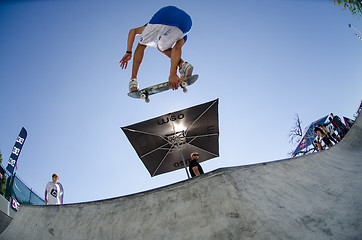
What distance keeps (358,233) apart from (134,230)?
1.33 m

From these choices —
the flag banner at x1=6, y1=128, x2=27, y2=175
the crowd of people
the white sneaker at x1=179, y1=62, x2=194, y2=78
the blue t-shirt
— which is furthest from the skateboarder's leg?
the flag banner at x1=6, y1=128, x2=27, y2=175

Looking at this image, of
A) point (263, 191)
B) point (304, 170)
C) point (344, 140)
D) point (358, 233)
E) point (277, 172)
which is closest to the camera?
point (358, 233)

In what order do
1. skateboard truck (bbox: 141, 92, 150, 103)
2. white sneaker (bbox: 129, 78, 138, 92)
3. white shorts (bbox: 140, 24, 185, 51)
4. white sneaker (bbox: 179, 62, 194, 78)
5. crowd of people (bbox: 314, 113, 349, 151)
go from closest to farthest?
white shorts (bbox: 140, 24, 185, 51) < white sneaker (bbox: 179, 62, 194, 78) < white sneaker (bbox: 129, 78, 138, 92) < skateboard truck (bbox: 141, 92, 150, 103) < crowd of people (bbox: 314, 113, 349, 151)

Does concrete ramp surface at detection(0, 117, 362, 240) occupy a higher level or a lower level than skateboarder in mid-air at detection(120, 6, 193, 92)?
lower

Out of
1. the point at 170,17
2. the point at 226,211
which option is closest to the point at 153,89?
the point at 170,17

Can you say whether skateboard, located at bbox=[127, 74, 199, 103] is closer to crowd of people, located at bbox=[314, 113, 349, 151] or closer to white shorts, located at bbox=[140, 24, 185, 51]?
white shorts, located at bbox=[140, 24, 185, 51]

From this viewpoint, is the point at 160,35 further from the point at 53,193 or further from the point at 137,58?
the point at 53,193

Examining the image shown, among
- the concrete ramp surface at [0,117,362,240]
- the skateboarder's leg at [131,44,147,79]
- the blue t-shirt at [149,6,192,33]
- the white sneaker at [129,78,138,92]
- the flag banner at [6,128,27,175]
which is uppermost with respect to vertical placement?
the flag banner at [6,128,27,175]

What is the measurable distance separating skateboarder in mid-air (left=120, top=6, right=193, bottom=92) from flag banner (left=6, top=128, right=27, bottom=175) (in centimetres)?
919

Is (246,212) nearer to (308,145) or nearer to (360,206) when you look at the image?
(360,206)

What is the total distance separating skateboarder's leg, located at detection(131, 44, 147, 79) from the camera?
3.65 metres

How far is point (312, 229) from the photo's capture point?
3.92 feet

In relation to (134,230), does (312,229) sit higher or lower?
lower

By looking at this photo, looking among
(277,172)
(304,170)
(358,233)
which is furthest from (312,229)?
(304,170)
